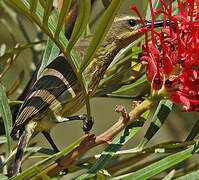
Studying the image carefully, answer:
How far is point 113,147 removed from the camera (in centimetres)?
122

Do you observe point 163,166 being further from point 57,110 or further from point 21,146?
point 57,110

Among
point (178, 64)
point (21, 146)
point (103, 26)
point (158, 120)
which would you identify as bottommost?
point (21, 146)

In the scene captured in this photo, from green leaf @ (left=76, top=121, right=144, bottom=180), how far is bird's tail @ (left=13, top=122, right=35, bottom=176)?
0.31 metres

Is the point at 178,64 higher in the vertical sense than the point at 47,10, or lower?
lower

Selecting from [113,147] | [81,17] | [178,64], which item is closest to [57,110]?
[113,147]

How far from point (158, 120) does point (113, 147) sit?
0.56 feet

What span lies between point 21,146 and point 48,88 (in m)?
0.32

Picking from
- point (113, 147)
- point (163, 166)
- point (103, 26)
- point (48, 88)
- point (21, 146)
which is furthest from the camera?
point (48, 88)

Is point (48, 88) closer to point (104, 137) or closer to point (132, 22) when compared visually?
point (132, 22)

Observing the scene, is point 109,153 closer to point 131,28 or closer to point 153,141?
point 131,28

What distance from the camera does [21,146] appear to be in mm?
1550

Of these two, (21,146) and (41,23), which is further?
(21,146)

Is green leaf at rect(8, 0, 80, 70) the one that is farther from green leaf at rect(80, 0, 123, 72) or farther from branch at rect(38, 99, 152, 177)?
branch at rect(38, 99, 152, 177)

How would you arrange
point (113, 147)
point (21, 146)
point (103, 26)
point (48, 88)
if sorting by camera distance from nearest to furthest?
point (103, 26)
point (113, 147)
point (21, 146)
point (48, 88)
